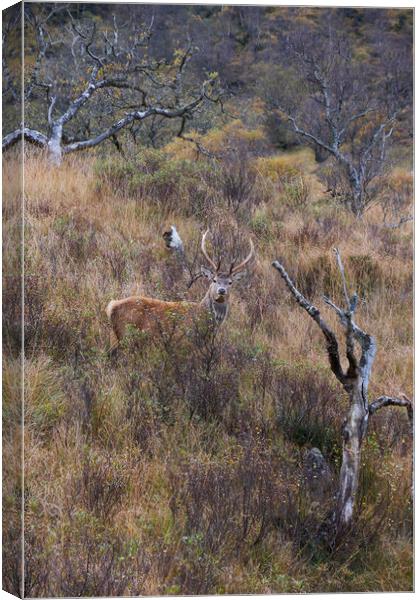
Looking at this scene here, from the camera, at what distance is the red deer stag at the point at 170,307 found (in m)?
5.43

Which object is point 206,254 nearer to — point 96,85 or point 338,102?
point 338,102

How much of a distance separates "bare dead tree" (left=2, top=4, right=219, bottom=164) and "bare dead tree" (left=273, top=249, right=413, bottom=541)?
1385 millimetres

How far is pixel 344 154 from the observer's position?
5777mm

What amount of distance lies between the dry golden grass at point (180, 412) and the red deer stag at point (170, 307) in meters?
0.07

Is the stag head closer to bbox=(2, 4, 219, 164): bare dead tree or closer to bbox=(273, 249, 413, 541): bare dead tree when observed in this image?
bbox=(273, 249, 413, 541): bare dead tree

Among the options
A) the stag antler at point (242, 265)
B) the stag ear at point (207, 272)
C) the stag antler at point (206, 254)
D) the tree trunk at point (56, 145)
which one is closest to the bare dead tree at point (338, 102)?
the stag antler at point (242, 265)

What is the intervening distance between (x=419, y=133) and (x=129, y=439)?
2.18 m

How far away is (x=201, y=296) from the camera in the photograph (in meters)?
5.86

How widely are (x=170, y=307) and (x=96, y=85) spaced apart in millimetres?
1412

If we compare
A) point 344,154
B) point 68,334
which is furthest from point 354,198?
point 68,334

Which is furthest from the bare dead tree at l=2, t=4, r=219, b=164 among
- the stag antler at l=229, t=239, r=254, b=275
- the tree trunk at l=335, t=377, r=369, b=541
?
the tree trunk at l=335, t=377, r=369, b=541

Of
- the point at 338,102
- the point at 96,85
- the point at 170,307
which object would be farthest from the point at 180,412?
the point at 96,85

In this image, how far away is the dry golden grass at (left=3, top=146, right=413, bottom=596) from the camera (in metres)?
4.89

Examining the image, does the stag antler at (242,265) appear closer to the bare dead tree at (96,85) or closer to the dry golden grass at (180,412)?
the dry golden grass at (180,412)
